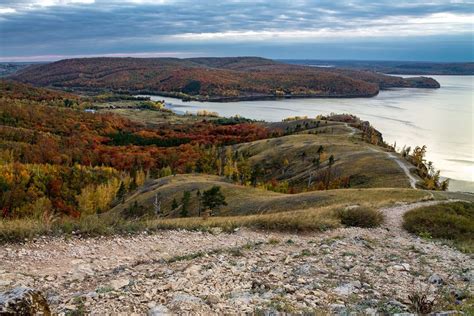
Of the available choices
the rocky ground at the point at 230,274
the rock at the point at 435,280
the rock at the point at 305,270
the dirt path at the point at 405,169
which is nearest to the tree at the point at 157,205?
the rocky ground at the point at 230,274

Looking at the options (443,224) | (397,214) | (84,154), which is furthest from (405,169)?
(84,154)

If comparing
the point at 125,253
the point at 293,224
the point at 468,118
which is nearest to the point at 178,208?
the point at 293,224

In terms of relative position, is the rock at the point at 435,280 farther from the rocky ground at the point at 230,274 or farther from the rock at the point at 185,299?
the rock at the point at 185,299

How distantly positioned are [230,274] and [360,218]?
1012 centimetres

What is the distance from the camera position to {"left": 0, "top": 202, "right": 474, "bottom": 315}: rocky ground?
8.03 meters

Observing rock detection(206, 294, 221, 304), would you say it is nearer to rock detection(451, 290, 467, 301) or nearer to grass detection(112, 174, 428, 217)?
rock detection(451, 290, 467, 301)

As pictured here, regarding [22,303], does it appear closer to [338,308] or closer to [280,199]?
[338,308]

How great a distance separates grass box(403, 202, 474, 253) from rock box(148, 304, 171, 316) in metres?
12.8

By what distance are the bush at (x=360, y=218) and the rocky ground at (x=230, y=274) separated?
3.39m

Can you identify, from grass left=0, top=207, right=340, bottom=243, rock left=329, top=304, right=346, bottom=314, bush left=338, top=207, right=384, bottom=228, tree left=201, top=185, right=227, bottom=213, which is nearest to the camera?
rock left=329, top=304, right=346, bottom=314

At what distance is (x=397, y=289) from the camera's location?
948 cm

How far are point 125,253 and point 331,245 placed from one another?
684 cm

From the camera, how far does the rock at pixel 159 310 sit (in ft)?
24.5

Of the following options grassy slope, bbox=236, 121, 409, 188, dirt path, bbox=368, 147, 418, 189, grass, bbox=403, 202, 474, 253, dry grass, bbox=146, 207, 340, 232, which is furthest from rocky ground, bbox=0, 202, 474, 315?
grassy slope, bbox=236, 121, 409, 188
